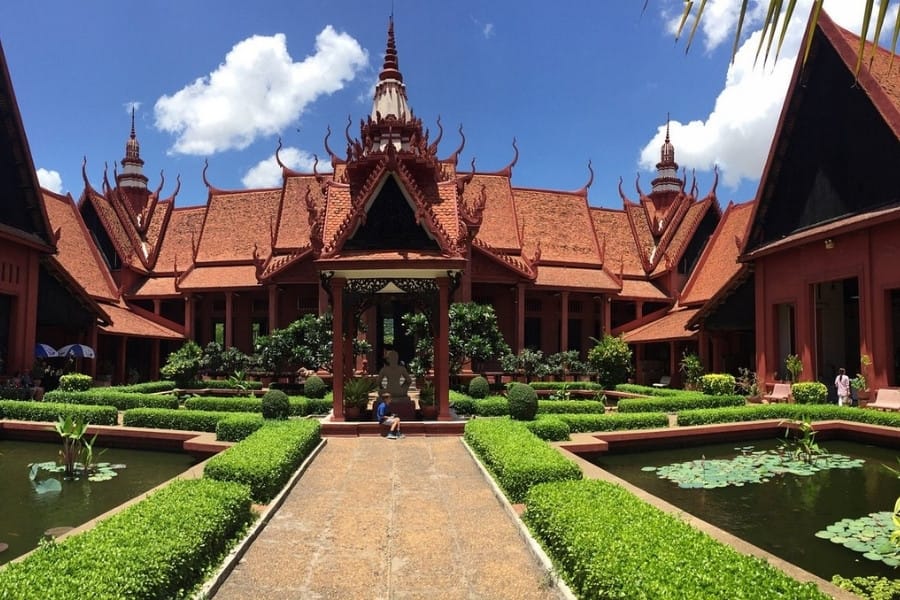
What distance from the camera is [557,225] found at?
27.5 meters

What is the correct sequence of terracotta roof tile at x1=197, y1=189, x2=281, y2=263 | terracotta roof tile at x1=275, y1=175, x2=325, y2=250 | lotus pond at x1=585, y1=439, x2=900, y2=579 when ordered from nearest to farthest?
lotus pond at x1=585, y1=439, x2=900, y2=579
terracotta roof tile at x1=275, y1=175, x2=325, y2=250
terracotta roof tile at x1=197, y1=189, x2=281, y2=263

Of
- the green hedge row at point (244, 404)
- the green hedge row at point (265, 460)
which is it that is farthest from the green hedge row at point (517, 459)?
the green hedge row at point (244, 404)

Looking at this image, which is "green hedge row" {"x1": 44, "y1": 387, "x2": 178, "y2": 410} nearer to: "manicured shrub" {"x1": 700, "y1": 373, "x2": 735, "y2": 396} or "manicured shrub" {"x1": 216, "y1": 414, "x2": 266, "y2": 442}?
"manicured shrub" {"x1": 216, "y1": 414, "x2": 266, "y2": 442}

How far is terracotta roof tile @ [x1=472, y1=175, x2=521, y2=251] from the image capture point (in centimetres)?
2522

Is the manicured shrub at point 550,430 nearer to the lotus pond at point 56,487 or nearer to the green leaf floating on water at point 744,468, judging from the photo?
the green leaf floating on water at point 744,468

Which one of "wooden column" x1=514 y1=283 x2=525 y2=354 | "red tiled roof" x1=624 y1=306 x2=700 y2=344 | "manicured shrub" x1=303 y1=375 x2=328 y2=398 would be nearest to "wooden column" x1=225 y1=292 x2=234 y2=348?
"manicured shrub" x1=303 y1=375 x2=328 y2=398

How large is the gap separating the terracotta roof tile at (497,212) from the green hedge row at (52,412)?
49.7 ft

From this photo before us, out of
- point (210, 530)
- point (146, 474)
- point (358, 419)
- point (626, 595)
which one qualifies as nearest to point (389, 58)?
point (358, 419)

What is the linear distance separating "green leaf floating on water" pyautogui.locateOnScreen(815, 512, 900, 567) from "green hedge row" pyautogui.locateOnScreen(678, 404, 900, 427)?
5.18 m

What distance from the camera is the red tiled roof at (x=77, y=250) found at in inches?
923

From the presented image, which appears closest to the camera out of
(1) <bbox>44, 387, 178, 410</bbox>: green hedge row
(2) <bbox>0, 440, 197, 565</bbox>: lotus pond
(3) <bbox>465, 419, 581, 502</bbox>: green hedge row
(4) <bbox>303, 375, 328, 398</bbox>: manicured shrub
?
(3) <bbox>465, 419, 581, 502</bbox>: green hedge row

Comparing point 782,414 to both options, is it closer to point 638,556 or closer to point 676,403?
point 676,403

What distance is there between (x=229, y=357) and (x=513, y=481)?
16406 millimetres

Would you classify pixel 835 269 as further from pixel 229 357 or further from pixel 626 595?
pixel 229 357
